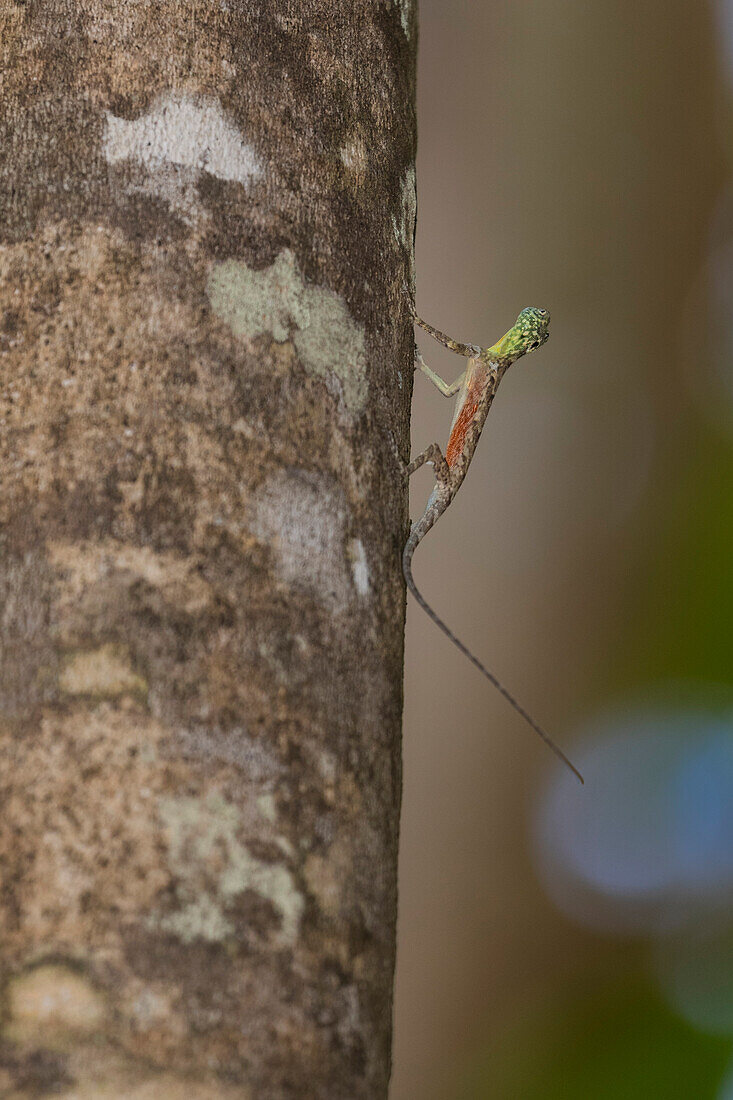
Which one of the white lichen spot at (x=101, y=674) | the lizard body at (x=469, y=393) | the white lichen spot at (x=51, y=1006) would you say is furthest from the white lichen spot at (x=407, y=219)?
the white lichen spot at (x=51, y=1006)

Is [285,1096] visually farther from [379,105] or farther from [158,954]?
[379,105]

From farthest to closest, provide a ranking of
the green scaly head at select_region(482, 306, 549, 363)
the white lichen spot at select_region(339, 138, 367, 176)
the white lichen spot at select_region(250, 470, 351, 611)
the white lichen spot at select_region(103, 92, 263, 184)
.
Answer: the green scaly head at select_region(482, 306, 549, 363)
the white lichen spot at select_region(339, 138, 367, 176)
the white lichen spot at select_region(103, 92, 263, 184)
the white lichen spot at select_region(250, 470, 351, 611)

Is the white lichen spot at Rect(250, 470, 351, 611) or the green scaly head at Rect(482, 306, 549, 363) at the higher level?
the green scaly head at Rect(482, 306, 549, 363)

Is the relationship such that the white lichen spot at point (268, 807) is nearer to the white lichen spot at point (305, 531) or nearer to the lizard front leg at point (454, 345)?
the white lichen spot at point (305, 531)

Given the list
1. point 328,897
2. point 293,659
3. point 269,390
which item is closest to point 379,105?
point 269,390

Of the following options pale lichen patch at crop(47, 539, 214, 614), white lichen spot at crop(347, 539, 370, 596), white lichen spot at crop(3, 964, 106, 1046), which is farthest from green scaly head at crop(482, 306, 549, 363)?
white lichen spot at crop(3, 964, 106, 1046)

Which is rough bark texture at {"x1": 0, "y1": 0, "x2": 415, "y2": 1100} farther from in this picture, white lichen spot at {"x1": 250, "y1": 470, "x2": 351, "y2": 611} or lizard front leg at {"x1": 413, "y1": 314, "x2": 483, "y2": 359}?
lizard front leg at {"x1": 413, "y1": 314, "x2": 483, "y2": 359}

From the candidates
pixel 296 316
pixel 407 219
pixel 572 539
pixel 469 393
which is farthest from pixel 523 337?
pixel 572 539
